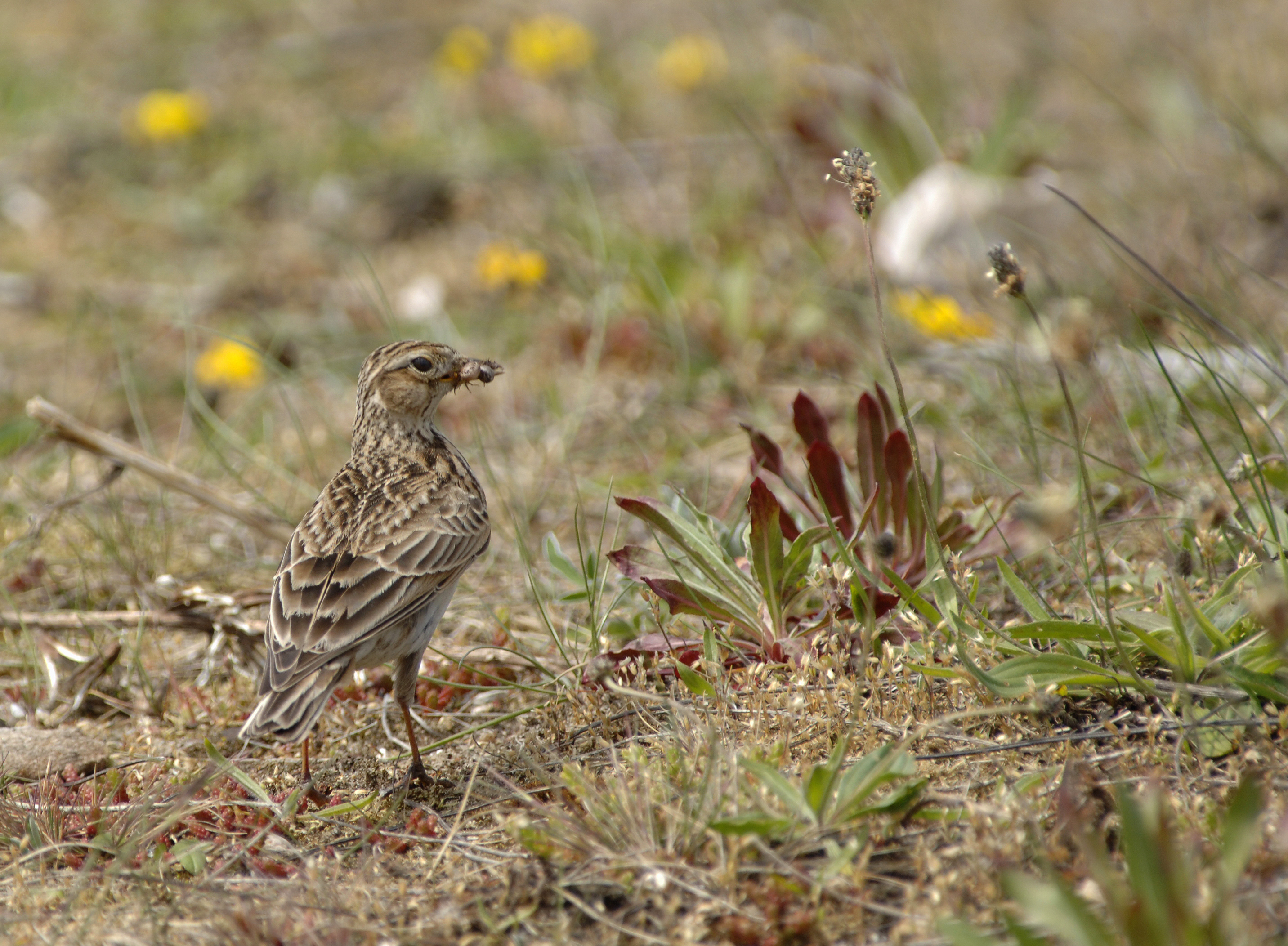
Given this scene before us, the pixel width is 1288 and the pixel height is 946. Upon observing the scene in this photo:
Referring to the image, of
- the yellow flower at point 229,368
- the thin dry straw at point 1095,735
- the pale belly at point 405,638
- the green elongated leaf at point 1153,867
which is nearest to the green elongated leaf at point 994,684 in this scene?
the thin dry straw at point 1095,735

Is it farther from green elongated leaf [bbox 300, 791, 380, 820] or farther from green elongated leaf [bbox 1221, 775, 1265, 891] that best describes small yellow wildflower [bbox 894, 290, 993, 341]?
green elongated leaf [bbox 1221, 775, 1265, 891]

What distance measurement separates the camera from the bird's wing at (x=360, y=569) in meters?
3.79

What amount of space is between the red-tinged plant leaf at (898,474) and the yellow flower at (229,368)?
4.21 meters

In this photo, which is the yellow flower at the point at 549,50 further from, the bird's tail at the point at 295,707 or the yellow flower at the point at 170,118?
the bird's tail at the point at 295,707

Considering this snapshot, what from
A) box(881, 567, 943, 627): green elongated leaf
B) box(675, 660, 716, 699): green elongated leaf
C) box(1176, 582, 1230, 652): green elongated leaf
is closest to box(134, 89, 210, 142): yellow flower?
box(675, 660, 716, 699): green elongated leaf

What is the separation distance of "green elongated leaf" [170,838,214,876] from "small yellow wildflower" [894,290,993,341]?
428 cm

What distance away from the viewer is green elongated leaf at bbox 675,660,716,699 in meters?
3.71

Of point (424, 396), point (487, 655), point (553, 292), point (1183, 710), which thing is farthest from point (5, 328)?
point (1183, 710)

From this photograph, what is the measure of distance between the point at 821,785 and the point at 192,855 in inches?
69.5

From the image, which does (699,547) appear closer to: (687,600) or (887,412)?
(687,600)

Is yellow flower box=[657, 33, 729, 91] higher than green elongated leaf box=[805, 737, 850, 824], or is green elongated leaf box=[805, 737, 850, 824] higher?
yellow flower box=[657, 33, 729, 91]

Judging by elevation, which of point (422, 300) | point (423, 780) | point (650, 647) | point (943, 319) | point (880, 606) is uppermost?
point (422, 300)

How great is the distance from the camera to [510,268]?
24.1 feet

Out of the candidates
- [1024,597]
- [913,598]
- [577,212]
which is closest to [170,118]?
[577,212]
